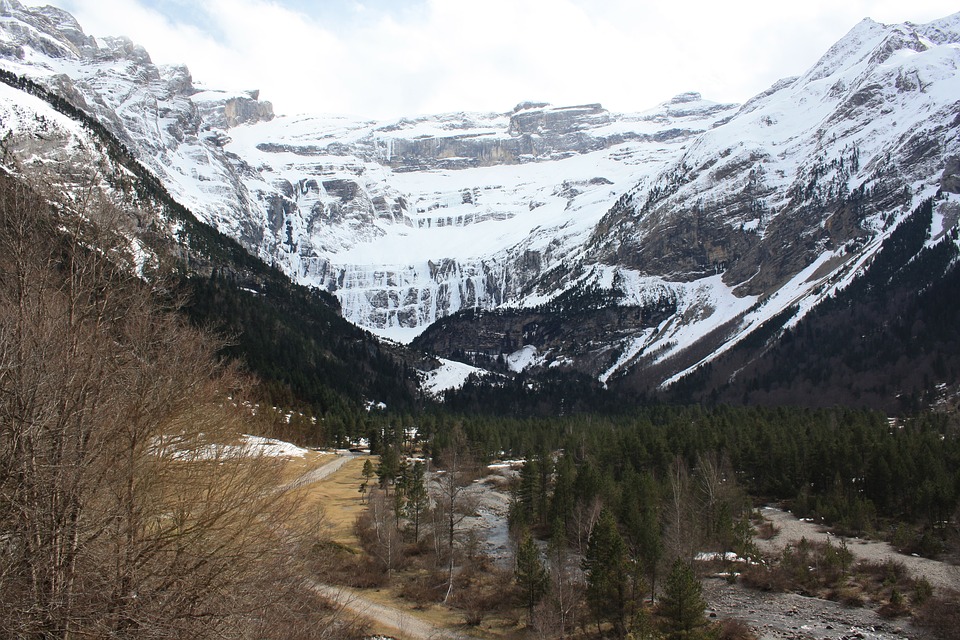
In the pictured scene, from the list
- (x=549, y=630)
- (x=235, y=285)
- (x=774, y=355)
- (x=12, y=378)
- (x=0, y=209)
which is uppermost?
Result: (x=235, y=285)

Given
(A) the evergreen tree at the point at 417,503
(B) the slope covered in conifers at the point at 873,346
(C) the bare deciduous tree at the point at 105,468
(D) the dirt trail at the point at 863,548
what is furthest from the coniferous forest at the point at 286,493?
(B) the slope covered in conifers at the point at 873,346

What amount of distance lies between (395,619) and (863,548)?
35.7 meters

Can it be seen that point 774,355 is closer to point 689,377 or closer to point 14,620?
point 689,377

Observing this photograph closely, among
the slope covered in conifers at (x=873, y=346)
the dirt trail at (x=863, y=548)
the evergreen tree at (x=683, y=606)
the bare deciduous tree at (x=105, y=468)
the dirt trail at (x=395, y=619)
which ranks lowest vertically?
the dirt trail at (x=395, y=619)

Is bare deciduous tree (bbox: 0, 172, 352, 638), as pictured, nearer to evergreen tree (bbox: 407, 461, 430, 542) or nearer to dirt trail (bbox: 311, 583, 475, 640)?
dirt trail (bbox: 311, 583, 475, 640)

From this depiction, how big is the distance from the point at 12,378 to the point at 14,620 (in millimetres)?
3263

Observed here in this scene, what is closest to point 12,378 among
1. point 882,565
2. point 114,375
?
point 114,375

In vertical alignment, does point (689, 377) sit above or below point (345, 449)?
above

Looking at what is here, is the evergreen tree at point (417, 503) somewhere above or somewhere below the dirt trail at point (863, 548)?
above

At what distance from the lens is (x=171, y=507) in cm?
1199

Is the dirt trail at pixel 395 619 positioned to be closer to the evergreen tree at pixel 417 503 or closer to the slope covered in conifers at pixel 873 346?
the evergreen tree at pixel 417 503

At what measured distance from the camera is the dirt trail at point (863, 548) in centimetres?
3930

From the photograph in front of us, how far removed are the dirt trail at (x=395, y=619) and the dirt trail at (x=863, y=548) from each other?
27312 mm

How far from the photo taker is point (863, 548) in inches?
1811
